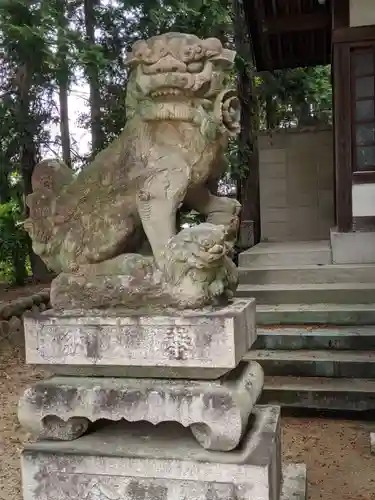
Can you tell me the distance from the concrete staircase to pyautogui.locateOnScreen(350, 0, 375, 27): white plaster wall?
2.64m

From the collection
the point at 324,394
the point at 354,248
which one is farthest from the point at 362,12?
the point at 324,394

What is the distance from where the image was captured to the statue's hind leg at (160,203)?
232 cm

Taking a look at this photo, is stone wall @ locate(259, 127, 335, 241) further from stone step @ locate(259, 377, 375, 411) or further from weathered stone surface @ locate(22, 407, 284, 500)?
weathered stone surface @ locate(22, 407, 284, 500)

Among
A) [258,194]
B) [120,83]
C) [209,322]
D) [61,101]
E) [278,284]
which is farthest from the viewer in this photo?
[258,194]

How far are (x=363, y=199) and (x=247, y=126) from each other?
260 cm

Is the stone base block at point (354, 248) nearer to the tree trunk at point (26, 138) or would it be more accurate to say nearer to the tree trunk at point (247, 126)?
the tree trunk at point (247, 126)

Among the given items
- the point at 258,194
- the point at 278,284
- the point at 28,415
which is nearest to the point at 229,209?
the point at 28,415

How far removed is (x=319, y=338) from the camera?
4957 millimetres

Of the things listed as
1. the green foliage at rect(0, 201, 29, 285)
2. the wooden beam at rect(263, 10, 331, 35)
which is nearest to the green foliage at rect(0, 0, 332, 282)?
the green foliage at rect(0, 201, 29, 285)

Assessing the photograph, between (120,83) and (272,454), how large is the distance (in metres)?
5.78

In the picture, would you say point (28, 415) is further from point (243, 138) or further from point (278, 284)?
point (243, 138)

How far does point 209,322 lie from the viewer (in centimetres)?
214

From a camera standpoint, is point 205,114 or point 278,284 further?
point 278,284

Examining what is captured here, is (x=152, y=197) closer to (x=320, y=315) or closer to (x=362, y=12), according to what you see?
(x=320, y=315)
